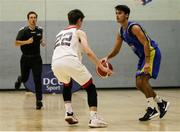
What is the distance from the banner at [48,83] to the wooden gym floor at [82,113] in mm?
218

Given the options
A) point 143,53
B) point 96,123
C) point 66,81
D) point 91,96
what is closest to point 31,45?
point 66,81

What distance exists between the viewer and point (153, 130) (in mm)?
7785

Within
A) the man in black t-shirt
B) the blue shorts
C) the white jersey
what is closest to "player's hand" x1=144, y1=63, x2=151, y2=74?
the blue shorts

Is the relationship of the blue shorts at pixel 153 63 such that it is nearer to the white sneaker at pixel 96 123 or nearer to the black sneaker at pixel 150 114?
the black sneaker at pixel 150 114

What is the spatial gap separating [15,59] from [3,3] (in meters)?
1.78

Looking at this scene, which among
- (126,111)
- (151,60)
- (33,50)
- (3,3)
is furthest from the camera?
(3,3)

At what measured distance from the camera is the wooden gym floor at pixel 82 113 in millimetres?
8203

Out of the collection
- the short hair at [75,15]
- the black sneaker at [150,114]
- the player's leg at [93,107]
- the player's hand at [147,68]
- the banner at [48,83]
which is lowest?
the banner at [48,83]

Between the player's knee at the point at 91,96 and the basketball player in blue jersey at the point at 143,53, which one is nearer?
the player's knee at the point at 91,96

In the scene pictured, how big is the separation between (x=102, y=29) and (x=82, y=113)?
20.8 ft

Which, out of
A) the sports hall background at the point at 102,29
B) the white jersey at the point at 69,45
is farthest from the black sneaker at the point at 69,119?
the sports hall background at the point at 102,29

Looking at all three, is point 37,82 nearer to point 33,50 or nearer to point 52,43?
point 33,50

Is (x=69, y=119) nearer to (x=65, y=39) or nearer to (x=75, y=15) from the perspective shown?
(x=65, y=39)

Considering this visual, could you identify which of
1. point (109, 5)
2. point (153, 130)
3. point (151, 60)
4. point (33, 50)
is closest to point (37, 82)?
point (33, 50)
